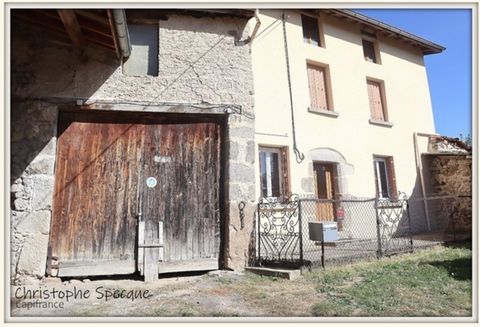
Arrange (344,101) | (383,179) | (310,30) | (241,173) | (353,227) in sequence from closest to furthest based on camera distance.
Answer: (241,173)
(353,227)
(344,101)
(310,30)
(383,179)

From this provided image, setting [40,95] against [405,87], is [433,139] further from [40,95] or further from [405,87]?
[40,95]

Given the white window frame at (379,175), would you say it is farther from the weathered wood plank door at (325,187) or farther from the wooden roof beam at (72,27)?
the wooden roof beam at (72,27)

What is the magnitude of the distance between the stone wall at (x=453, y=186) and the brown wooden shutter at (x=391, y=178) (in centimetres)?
146

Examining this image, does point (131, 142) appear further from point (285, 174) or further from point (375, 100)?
point (375, 100)

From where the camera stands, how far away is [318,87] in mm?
9078

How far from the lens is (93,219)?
202 inches

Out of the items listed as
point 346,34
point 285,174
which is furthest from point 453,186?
point 285,174

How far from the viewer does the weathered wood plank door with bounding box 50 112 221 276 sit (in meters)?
5.06

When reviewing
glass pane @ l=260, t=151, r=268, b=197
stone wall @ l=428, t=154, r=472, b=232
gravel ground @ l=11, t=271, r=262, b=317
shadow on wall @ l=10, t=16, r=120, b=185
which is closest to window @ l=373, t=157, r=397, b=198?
stone wall @ l=428, t=154, r=472, b=232

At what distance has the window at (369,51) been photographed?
10.4 meters

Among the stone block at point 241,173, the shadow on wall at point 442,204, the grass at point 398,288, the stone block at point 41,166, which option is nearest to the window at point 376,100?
the shadow on wall at point 442,204

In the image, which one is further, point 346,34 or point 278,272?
point 346,34

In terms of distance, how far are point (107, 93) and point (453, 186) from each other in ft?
31.2

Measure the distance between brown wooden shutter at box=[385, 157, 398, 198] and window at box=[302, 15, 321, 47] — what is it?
381 centimetres
